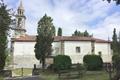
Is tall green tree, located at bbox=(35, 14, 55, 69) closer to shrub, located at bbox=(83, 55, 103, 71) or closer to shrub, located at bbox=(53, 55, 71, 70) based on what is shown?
shrub, located at bbox=(53, 55, 71, 70)

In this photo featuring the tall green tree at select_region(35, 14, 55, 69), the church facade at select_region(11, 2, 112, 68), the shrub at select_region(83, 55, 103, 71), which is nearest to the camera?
the shrub at select_region(83, 55, 103, 71)

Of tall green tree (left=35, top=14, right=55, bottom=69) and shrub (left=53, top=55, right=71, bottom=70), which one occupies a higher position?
tall green tree (left=35, top=14, right=55, bottom=69)

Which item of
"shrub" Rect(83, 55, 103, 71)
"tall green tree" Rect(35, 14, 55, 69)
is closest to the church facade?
"tall green tree" Rect(35, 14, 55, 69)

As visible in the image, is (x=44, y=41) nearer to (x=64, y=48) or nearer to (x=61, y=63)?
(x=61, y=63)

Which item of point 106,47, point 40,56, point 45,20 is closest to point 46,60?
point 40,56

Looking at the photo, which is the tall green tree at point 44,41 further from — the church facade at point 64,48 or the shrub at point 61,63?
the church facade at point 64,48

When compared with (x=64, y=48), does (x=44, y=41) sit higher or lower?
higher

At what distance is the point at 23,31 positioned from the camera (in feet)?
299

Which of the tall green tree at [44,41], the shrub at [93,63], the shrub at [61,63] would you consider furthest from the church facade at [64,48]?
the shrub at [93,63]

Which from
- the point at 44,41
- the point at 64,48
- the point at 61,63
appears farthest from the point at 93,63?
the point at 64,48

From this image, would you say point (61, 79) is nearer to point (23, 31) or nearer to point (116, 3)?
point (116, 3)

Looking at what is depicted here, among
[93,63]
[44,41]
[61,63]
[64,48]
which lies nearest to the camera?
[93,63]

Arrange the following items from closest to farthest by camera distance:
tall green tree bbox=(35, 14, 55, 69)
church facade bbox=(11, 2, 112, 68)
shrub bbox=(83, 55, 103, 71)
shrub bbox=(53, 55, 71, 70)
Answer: shrub bbox=(53, 55, 71, 70) → shrub bbox=(83, 55, 103, 71) → tall green tree bbox=(35, 14, 55, 69) → church facade bbox=(11, 2, 112, 68)

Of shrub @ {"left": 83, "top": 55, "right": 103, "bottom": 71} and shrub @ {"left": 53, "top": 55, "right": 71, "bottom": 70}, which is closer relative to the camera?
shrub @ {"left": 53, "top": 55, "right": 71, "bottom": 70}
